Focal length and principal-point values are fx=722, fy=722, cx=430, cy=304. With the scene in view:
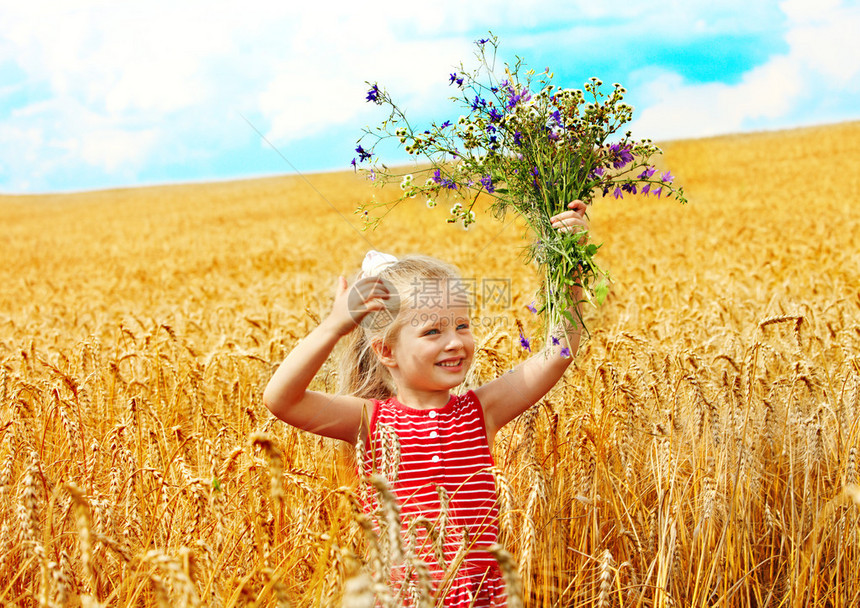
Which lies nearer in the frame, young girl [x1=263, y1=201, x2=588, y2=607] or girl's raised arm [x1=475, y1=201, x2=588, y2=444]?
young girl [x1=263, y1=201, x2=588, y2=607]

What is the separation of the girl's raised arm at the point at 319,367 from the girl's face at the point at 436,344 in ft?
0.43

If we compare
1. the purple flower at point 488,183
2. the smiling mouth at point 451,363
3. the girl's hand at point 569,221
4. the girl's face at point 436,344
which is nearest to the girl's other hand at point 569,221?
the girl's hand at point 569,221

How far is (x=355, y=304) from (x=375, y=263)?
0.32 metres

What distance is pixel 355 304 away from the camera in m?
1.71

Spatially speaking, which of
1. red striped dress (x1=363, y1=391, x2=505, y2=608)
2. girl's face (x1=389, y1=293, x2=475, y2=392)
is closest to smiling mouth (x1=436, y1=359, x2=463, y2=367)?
girl's face (x1=389, y1=293, x2=475, y2=392)

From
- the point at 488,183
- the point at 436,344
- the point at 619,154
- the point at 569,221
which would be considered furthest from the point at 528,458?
the point at 619,154

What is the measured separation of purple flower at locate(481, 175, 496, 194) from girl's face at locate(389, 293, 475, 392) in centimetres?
36

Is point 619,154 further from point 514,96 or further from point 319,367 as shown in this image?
point 319,367

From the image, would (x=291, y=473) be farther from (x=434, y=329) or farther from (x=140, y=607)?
(x=140, y=607)

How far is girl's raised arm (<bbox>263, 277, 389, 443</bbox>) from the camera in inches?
67.8

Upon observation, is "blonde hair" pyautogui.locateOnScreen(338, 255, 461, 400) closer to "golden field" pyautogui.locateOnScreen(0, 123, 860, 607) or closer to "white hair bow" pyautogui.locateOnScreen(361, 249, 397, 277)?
"white hair bow" pyautogui.locateOnScreen(361, 249, 397, 277)

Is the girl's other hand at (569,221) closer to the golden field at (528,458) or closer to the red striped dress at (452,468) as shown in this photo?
the golden field at (528,458)

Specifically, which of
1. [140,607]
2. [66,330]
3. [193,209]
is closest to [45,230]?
[193,209]

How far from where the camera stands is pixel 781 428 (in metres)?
2.84
